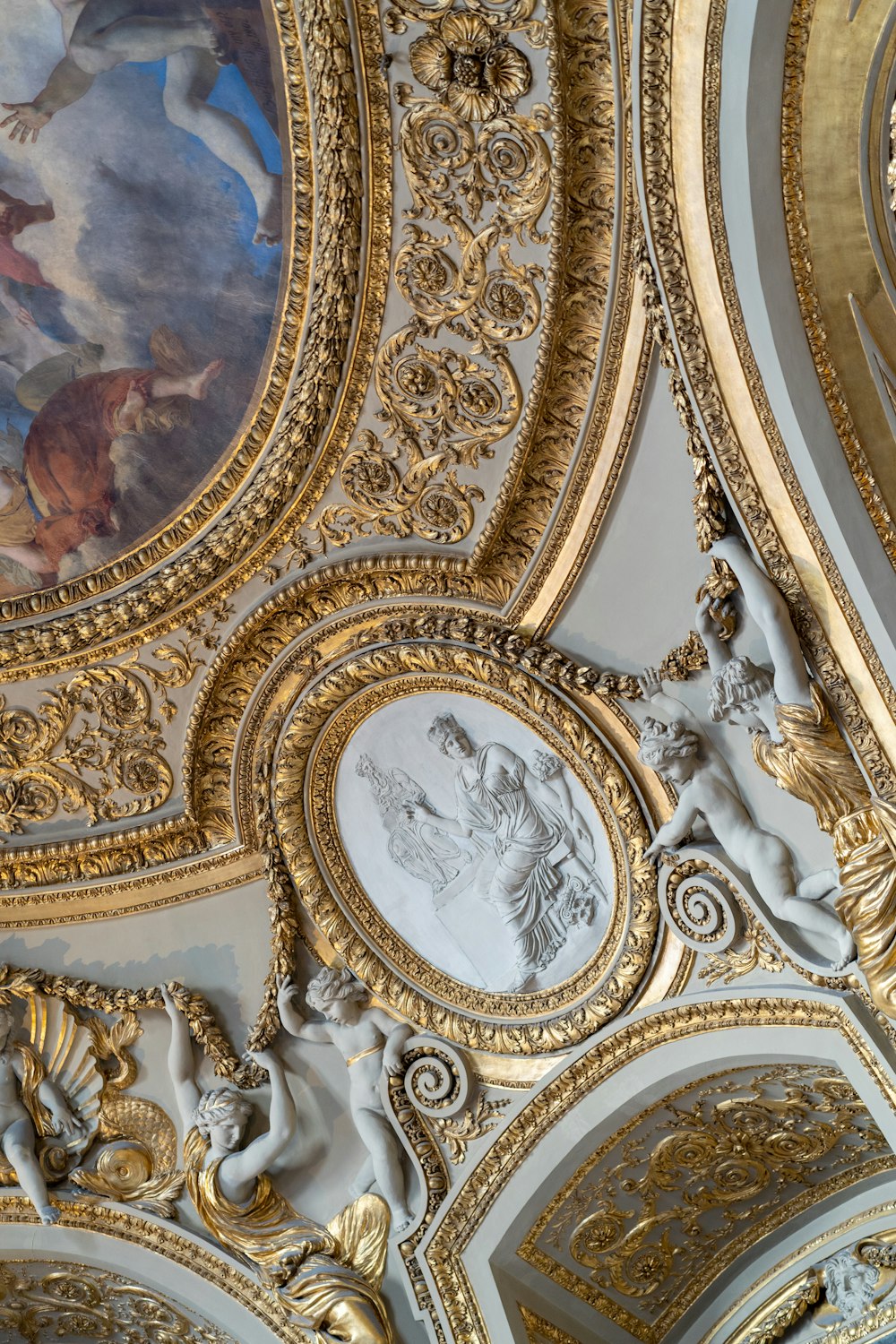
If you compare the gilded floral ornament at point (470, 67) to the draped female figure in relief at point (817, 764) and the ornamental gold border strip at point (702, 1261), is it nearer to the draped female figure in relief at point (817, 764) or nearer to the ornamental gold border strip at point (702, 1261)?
the draped female figure in relief at point (817, 764)

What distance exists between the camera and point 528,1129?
7324 millimetres

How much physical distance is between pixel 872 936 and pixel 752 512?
76.5 inches

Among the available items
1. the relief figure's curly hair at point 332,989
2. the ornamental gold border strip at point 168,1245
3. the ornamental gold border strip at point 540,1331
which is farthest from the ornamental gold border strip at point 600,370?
the ornamental gold border strip at point 168,1245

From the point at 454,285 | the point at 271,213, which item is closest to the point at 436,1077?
the point at 454,285

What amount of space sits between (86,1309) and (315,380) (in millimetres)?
6344

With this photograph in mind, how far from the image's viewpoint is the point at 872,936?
214 inches

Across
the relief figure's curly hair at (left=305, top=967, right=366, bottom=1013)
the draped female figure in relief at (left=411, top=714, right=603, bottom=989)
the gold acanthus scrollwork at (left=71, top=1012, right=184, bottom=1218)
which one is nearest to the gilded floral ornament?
the draped female figure in relief at (left=411, top=714, right=603, bottom=989)

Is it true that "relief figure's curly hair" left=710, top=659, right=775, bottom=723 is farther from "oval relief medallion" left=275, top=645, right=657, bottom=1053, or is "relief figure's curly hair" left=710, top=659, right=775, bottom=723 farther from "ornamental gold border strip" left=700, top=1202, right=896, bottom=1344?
"ornamental gold border strip" left=700, top=1202, right=896, bottom=1344

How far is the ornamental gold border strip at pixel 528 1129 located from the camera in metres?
6.75

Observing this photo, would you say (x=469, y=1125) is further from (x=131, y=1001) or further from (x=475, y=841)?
(x=131, y=1001)

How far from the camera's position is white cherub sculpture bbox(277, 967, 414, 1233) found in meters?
7.66

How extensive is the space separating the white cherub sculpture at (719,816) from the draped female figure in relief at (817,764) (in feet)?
1.05

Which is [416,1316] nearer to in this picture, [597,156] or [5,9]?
[597,156]

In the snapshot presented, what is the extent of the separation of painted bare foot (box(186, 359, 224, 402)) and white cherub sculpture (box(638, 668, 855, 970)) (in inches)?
119
